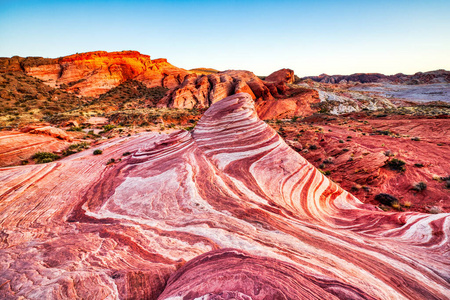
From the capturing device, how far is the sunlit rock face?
300 cm

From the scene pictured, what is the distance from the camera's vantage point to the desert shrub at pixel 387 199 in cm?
1017

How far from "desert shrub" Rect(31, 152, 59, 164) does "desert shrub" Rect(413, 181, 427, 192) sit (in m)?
24.1

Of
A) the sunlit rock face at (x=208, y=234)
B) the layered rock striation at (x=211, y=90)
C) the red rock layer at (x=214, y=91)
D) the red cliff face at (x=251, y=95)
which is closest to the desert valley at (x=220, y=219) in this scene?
the sunlit rock face at (x=208, y=234)

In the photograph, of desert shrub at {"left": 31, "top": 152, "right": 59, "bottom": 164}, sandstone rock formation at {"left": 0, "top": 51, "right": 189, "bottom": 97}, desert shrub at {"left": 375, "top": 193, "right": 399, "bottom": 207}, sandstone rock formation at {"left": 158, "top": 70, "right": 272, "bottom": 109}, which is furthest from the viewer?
sandstone rock formation at {"left": 0, "top": 51, "right": 189, "bottom": 97}

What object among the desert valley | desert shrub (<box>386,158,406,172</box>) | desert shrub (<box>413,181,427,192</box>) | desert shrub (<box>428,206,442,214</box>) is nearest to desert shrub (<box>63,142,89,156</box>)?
the desert valley

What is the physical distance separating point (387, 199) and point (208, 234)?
11705 mm

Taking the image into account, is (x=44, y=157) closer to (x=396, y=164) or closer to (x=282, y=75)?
(x=396, y=164)

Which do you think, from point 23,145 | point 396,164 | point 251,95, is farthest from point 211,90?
point 396,164

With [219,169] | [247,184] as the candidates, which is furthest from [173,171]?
[247,184]

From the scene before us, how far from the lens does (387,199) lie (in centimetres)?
1038

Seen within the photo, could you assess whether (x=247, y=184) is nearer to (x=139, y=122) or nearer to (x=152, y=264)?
(x=152, y=264)

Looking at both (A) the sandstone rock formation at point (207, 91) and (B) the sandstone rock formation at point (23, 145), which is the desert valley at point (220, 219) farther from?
(A) the sandstone rock formation at point (207, 91)

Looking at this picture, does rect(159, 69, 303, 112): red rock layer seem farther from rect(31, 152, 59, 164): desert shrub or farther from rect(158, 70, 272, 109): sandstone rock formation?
rect(31, 152, 59, 164): desert shrub

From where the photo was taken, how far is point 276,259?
3.45 m
